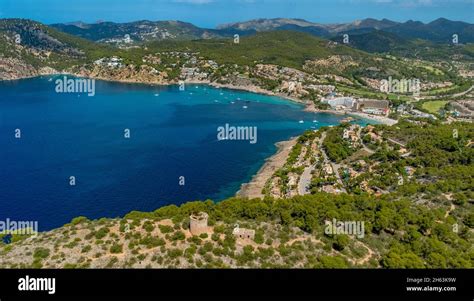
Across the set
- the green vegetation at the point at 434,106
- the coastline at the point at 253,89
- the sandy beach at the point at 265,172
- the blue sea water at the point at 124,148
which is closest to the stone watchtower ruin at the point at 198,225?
the blue sea water at the point at 124,148

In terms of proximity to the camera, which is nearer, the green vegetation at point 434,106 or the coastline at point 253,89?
the coastline at point 253,89

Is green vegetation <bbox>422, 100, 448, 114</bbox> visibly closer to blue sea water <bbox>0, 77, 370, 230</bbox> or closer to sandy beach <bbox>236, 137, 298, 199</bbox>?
blue sea water <bbox>0, 77, 370, 230</bbox>

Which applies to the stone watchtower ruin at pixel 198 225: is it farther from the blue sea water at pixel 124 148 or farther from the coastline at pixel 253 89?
the coastline at pixel 253 89

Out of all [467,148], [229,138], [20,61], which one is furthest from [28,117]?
[467,148]

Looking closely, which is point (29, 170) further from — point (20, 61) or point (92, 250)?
point (20, 61)

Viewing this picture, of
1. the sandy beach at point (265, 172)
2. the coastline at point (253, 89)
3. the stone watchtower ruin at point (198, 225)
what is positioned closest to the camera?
the stone watchtower ruin at point (198, 225)

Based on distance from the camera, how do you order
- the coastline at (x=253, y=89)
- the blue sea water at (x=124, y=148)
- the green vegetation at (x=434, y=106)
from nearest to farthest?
the blue sea water at (x=124, y=148) < the coastline at (x=253, y=89) < the green vegetation at (x=434, y=106)
